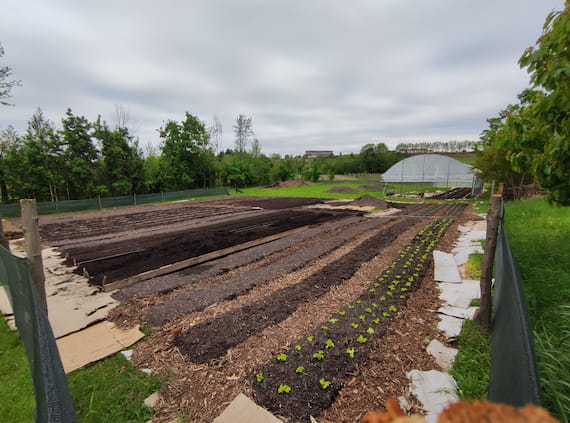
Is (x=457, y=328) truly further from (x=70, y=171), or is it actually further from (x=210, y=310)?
(x=70, y=171)

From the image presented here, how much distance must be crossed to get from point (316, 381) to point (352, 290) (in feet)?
8.12

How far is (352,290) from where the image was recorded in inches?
203

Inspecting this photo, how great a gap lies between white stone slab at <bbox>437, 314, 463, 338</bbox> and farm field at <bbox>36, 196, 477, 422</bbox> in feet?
0.46

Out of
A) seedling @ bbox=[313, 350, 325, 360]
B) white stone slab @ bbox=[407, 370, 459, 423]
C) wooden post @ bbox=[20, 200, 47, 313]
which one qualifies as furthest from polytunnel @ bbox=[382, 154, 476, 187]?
wooden post @ bbox=[20, 200, 47, 313]

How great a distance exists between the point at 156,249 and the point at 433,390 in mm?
8107

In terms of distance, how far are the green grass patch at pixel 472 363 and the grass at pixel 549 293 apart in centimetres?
61

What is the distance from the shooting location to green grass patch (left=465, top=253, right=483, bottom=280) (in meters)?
5.62

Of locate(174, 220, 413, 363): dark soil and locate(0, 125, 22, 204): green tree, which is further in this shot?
locate(0, 125, 22, 204): green tree

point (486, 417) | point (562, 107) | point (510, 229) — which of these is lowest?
point (510, 229)

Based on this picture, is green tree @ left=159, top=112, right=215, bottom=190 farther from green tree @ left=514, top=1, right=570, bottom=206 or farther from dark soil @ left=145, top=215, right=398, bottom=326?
green tree @ left=514, top=1, right=570, bottom=206

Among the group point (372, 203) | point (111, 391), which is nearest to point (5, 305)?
point (111, 391)

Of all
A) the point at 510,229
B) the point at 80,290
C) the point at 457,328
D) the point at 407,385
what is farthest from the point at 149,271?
the point at 510,229

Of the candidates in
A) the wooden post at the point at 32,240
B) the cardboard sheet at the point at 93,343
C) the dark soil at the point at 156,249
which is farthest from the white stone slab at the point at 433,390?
the dark soil at the point at 156,249

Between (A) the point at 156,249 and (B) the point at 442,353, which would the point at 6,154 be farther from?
(B) the point at 442,353
